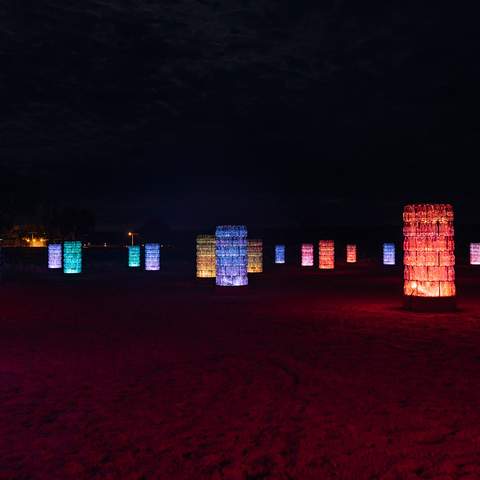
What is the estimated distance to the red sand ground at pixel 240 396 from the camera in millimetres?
4605

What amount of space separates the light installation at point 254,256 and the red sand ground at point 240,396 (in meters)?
18.2

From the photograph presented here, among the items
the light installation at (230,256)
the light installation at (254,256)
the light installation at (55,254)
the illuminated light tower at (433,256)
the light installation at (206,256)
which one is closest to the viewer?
the illuminated light tower at (433,256)

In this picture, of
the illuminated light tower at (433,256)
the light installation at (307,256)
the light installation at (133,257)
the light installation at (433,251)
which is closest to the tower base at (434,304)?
the illuminated light tower at (433,256)

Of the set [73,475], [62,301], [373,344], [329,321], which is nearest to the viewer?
[73,475]

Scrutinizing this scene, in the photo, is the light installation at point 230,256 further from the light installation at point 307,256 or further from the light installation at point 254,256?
the light installation at point 307,256

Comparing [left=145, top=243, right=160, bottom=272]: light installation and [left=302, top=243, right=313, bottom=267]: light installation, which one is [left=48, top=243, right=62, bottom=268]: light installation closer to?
[left=145, top=243, right=160, bottom=272]: light installation

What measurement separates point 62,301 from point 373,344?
10.2 meters

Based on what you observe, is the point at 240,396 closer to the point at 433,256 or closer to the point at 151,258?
the point at 433,256

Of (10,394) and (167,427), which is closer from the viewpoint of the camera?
(167,427)

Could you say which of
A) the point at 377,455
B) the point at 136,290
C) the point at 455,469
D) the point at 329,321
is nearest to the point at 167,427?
the point at 377,455

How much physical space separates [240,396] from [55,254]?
1243 inches

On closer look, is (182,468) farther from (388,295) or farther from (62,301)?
(388,295)

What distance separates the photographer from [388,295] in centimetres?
1817

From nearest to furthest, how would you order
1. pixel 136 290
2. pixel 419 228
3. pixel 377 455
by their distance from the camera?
pixel 377 455, pixel 419 228, pixel 136 290
